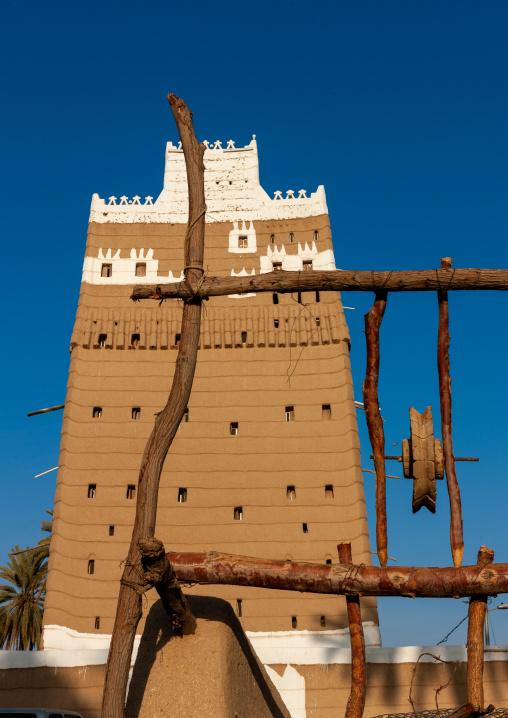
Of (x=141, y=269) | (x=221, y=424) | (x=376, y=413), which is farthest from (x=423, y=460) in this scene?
(x=141, y=269)

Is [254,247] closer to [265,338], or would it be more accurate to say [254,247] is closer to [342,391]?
[265,338]

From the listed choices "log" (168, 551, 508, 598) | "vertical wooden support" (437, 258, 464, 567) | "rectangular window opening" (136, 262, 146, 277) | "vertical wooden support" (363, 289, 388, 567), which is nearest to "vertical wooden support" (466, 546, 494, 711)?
"log" (168, 551, 508, 598)

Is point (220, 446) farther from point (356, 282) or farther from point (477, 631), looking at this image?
point (477, 631)

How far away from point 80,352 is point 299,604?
10.7m

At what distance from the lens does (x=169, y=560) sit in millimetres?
6543

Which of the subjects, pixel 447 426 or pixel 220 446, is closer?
pixel 447 426

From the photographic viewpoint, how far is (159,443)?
7.35 metres

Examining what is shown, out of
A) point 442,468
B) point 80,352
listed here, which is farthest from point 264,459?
point 442,468

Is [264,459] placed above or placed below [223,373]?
below

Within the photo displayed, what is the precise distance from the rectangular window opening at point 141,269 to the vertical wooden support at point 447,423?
22.0 meters

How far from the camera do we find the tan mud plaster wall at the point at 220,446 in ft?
77.3

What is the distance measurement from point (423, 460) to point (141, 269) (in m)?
23.0

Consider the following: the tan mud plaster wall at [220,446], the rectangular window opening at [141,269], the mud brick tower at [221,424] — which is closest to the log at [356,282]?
the mud brick tower at [221,424]

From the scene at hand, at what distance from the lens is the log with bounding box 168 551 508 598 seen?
627cm
